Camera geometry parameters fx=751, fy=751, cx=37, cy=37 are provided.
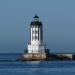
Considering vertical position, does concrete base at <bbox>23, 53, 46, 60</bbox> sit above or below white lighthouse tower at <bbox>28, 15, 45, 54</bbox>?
below

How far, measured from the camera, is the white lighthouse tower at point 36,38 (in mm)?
117812

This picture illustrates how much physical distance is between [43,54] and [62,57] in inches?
385

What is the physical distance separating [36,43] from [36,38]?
794 mm

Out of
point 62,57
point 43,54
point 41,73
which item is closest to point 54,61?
point 62,57

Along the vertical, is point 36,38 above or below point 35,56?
above

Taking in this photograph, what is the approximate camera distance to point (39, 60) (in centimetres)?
12025

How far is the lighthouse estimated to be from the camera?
118 metres

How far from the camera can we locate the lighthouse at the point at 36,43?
11781 centimetres

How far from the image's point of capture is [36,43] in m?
118

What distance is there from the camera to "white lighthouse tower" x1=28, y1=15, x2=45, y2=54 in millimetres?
117812

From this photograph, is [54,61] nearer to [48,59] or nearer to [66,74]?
[48,59]

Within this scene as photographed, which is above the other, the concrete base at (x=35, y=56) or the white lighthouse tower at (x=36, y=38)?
the white lighthouse tower at (x=36, y=38)

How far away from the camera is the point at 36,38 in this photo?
117938 mm

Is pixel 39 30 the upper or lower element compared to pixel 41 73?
upper
